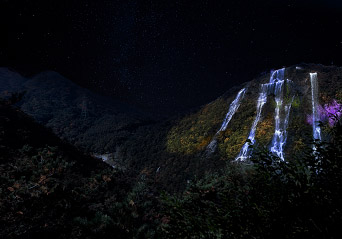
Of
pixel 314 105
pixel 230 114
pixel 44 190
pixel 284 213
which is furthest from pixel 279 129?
pixel 44 190

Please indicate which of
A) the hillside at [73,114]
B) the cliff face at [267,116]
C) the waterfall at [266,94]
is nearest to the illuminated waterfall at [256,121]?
the waterfall at [266,94]

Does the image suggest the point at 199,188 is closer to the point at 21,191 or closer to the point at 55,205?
the point at 55,205

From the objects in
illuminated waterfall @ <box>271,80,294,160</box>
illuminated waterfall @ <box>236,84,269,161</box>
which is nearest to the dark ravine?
illuminated waterfall @ <box>271,80,294,160</box>

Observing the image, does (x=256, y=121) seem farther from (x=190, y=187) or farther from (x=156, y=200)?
(x=156, y=200)

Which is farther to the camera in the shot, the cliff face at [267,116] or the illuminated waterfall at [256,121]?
the cliff face at [267,116]

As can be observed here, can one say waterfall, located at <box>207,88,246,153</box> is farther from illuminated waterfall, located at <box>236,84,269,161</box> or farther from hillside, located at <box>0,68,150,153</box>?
hillside, located at <box>0,68,150,153</box>

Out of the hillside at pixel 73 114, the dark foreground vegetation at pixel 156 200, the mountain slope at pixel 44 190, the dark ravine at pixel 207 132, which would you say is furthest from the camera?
the hillside at pixel 73 114

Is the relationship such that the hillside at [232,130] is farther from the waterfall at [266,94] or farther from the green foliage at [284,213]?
the green foliage at [284,213]

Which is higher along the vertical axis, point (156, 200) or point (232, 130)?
point (232, 130)
